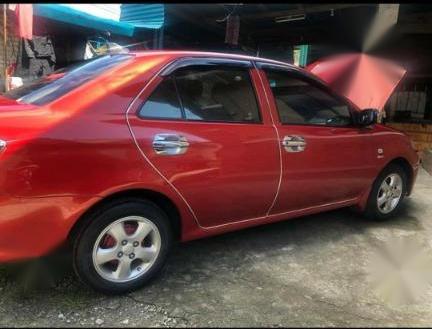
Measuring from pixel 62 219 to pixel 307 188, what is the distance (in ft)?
6.87

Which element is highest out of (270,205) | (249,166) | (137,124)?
(137,124)

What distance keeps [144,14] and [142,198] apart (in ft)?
19.0

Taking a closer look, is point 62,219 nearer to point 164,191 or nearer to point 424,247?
point 164,191

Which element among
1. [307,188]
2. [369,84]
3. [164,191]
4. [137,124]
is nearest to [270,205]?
[307,188]

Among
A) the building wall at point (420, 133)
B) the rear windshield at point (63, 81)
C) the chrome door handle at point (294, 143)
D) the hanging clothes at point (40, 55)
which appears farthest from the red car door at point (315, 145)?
the building wall at point (420, 133)

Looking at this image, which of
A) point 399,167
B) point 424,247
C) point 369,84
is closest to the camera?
point 424,247

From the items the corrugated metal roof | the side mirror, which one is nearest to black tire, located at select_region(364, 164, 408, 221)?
the side mirror

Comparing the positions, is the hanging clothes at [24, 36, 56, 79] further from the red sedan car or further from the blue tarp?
the red sedan car

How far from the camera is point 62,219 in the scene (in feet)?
9.70

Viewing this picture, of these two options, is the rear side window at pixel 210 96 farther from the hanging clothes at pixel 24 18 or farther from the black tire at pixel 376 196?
the hanging clothes at pixel 24 18

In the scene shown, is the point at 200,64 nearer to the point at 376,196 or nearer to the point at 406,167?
the point at 376,196

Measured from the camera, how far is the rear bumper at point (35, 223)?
9.32 feet

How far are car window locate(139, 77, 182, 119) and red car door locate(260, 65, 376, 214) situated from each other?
0.88 m

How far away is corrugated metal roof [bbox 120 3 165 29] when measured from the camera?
825 centimetres
